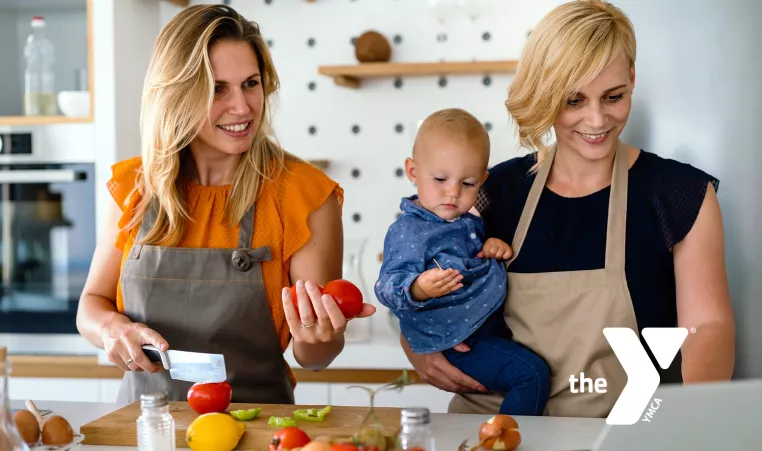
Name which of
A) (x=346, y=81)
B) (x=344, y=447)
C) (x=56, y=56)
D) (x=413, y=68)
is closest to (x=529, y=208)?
(x=344, y=447)

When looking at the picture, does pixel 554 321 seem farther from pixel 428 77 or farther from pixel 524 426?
pixel 428 77

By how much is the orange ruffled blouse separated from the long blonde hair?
0.07 feet

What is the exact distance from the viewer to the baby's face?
5.25ft

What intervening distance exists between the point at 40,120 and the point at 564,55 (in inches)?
80.5

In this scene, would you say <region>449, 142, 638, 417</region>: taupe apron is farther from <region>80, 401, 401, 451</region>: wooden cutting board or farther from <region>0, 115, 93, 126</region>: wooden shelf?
<region>0, 115, 93, 126</region>: wooden shelf

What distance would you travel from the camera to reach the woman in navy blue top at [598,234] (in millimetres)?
1468

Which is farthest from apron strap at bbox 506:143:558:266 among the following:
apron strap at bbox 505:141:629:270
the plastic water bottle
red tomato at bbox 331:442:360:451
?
the plastic water bottle

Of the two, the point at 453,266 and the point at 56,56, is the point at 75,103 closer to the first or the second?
the point at 56,56

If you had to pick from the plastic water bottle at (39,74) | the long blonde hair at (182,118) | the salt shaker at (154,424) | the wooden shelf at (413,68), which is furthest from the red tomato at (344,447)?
the plastic water bottle at (39,74)

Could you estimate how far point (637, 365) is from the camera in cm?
96

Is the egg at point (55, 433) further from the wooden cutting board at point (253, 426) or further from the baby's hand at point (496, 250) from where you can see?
the baby's hand at point (496, 250)

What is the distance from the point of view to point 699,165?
62.9 inches

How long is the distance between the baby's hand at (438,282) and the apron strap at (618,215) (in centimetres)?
27

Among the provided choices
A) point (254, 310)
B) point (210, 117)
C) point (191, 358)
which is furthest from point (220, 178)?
point (191, 358)
